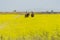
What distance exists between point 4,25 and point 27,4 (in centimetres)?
46

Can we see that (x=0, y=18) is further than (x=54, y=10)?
No

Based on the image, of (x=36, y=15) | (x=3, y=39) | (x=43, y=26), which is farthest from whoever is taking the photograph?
(x=36, y=15)

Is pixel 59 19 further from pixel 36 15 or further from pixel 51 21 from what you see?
pixel 36 15

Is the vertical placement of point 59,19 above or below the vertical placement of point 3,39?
above

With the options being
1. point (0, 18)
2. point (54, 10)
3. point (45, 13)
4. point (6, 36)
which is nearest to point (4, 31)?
point (6, 36)

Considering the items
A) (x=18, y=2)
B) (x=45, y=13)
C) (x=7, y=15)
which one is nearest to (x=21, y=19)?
(x=7, y=15)

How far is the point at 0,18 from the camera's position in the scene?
149 centimetres

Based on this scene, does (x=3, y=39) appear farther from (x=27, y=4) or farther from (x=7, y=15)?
(x=27, y=4)

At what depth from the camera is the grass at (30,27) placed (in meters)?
1.29

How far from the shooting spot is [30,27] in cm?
139

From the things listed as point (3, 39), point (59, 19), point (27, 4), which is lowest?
point (3, 39)

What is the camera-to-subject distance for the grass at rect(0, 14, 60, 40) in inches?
50.7

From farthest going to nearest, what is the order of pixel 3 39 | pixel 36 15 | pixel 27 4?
pixel 27 4, pixel 36 15, pixel 3 39

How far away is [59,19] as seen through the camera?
146 centimetres
